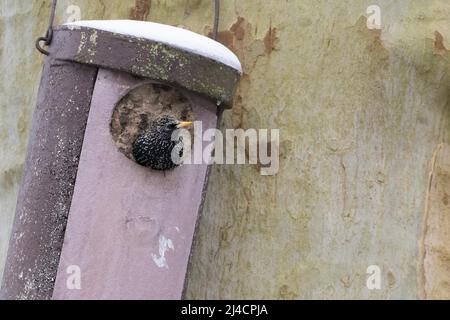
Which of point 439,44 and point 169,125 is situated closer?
point 169,125

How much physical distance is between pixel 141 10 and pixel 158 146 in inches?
19.3

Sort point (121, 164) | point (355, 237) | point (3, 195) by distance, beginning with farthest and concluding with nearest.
→ 1. point (3, 195)
2. point (355, 237)
3. point (121, 164)

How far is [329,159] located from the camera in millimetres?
2418

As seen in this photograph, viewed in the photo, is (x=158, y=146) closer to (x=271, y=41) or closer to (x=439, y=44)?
(x=271, y=41)

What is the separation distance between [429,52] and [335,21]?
0.79ft

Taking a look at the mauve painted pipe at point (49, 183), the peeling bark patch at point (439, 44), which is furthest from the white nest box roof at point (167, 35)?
the peeling bark patch at point (439, 44)

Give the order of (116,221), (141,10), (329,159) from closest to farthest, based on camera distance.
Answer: (116,221)
(329,159)
(141,10)

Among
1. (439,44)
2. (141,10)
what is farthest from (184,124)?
(439,44)

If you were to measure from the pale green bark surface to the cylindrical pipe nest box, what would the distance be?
0.61 feet

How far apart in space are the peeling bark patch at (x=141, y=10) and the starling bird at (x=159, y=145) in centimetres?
41

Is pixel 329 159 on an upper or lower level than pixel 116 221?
upper

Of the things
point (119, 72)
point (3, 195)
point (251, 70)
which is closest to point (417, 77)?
point (251, 70)

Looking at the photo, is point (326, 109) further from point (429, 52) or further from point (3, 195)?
point (3, 195)

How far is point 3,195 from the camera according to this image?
2830mm
